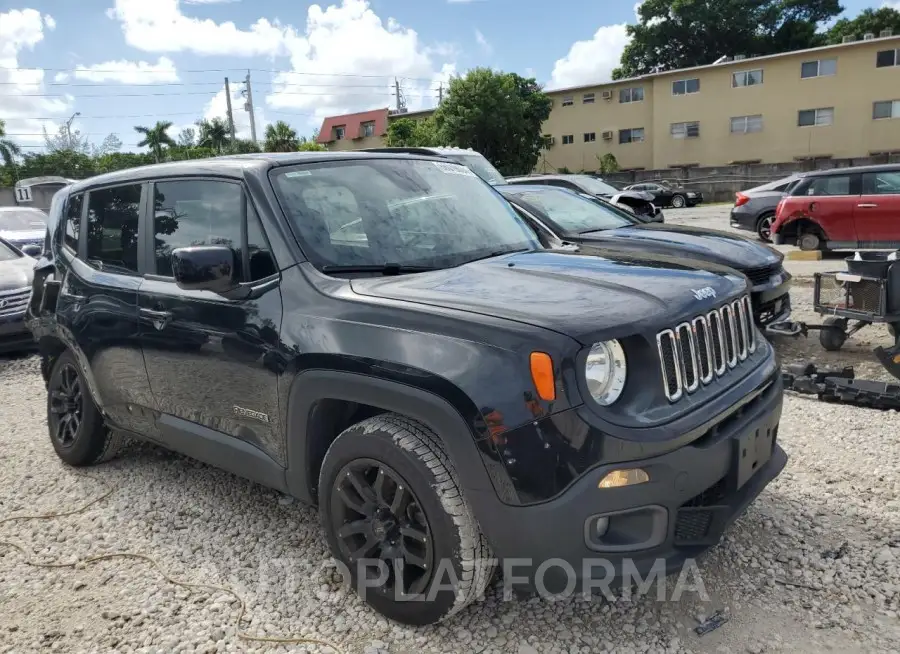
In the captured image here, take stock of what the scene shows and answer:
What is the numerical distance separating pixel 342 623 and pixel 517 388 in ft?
4.20

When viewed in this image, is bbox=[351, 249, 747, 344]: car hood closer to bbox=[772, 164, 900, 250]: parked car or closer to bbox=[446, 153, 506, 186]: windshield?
bbox=[446, 153, 506, 186]: windshield

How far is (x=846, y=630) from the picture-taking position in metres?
2.61

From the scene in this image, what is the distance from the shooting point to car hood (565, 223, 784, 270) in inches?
245

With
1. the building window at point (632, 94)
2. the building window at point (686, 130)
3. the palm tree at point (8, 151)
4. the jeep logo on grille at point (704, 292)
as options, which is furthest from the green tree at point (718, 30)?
the jeep logo on grille at point (704, 292)

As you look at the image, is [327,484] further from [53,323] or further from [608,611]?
[53,323]

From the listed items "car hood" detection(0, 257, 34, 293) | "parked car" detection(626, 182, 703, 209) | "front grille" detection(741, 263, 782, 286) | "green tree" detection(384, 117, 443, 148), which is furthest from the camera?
"green tree" detection(384, 117, 443, 148)

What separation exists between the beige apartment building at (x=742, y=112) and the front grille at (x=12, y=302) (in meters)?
40.7

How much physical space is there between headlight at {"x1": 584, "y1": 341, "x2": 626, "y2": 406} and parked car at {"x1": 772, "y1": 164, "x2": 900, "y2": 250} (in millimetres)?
11220

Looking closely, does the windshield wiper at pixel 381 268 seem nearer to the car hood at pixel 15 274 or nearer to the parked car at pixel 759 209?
the car hood at pixel 15 274

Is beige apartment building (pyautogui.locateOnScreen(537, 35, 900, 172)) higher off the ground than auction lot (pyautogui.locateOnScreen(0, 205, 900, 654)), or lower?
higher

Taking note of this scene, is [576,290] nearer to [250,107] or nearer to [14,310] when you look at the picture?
[14,310]

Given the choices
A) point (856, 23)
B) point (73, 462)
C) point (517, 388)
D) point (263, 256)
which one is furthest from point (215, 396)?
point (856, 23)

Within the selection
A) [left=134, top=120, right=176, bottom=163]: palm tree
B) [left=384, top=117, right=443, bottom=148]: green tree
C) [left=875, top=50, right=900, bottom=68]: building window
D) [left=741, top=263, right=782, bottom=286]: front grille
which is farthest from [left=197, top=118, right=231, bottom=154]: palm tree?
[left=741, top=263, right=782, bottom=286]: front grille

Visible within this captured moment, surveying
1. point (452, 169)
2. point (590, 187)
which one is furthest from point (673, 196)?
point (452, 169)
